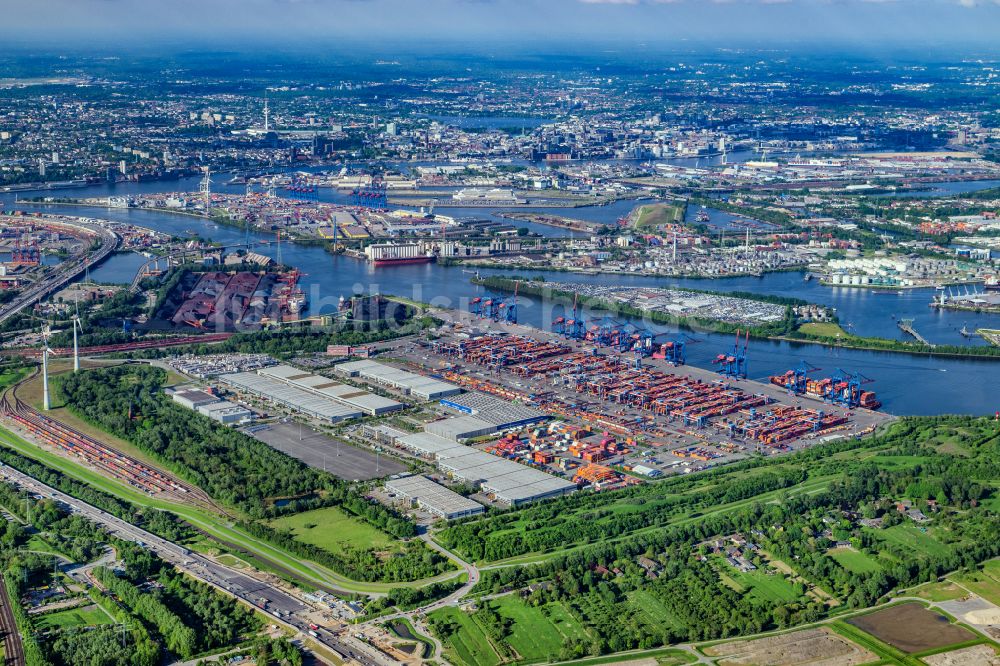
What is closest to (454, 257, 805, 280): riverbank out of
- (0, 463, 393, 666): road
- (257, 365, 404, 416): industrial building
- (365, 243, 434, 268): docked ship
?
(365, 243, 434, 268): docked ship

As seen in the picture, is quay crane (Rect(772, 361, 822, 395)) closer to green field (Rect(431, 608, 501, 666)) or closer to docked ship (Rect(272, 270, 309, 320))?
green field (Rect(431, 608, 501, 666))

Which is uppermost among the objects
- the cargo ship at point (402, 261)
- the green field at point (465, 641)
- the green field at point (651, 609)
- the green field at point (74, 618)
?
the cargo ship at point (402, 261)

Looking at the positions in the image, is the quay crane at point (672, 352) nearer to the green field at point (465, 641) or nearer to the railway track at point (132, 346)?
the railway track at point (132, 346)

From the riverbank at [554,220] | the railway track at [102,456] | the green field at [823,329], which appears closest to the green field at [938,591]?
the railway track at [102,456]

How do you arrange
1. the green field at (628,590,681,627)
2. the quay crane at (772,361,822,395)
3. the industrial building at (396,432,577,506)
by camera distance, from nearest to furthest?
the green field at (628,590,681,627) < the industrial building at (396,432,577,506) < the quay crane at (772,361,822,395)

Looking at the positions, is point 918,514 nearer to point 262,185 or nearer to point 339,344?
point 339,344

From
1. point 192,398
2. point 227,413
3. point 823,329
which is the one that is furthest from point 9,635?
point 823,329
